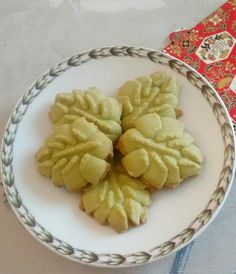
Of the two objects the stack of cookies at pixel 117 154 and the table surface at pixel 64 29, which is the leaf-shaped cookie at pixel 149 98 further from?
the table surface at pixel 64 29

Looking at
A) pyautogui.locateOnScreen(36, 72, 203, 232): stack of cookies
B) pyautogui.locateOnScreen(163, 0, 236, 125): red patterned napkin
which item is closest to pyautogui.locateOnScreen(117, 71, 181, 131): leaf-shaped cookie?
pyautogui.locateOnScreen(36, 72, 203, 232): stack of cookies

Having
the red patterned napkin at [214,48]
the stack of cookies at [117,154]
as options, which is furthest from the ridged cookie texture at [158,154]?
the red patterned napkin at [214,48]

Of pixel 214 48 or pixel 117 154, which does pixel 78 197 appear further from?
pixel 214 48

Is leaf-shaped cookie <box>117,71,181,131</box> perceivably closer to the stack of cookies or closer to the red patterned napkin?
the stack of cookies

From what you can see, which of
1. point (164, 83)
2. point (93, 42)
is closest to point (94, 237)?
point (164, 83)

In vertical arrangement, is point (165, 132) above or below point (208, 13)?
below

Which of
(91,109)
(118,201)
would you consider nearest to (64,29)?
(91,109)

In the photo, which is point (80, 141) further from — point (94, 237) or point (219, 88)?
point (219, 88)

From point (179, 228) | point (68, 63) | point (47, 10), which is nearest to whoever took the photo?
point (179, 228)
